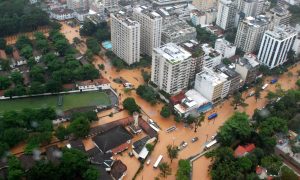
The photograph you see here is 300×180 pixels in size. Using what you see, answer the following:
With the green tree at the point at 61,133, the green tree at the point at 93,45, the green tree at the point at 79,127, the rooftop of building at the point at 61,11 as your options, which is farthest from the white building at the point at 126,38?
the green tree at the point at 61,133

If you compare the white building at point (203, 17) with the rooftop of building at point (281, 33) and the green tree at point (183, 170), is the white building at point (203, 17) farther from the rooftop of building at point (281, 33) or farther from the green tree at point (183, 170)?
the green tree at point (183, 170)

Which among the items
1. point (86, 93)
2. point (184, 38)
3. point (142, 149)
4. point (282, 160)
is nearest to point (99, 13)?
point (184, 38)

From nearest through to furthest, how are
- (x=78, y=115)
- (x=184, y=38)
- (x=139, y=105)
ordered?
(x=78, y=115), (x=139, y=105), (x=184, y=38)

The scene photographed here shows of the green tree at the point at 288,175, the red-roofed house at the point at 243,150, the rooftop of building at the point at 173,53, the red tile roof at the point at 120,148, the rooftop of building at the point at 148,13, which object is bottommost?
the red tile roof at the point at 120,148

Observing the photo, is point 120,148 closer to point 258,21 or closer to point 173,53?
point 173,53

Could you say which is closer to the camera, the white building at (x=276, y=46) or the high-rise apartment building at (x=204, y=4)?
the white building at (x=276, y=46)

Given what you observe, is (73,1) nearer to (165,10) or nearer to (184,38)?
(165,10)

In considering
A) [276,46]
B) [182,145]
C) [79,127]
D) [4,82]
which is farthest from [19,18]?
[276,46]
